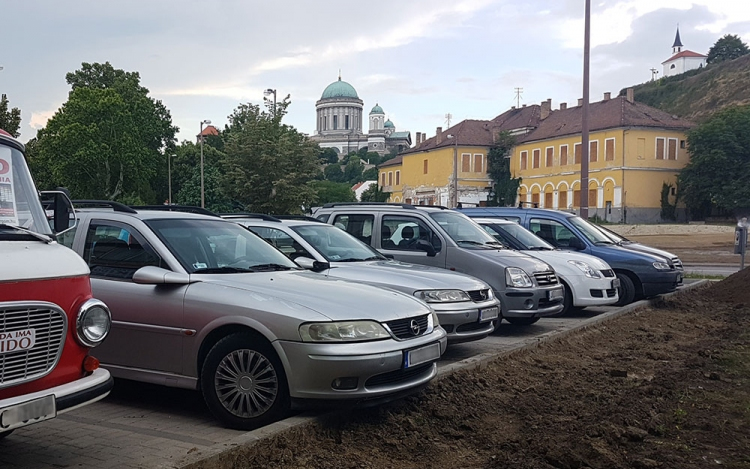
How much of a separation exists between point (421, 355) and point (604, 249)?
954 centimetres

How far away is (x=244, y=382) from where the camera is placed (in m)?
5.59

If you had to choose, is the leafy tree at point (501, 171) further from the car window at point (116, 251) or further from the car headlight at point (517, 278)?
the car window at point (116, 251)

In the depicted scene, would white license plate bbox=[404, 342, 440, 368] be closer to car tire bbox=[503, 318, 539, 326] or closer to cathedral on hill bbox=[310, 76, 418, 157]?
car tire bbox=[503, 318, 539, 326]

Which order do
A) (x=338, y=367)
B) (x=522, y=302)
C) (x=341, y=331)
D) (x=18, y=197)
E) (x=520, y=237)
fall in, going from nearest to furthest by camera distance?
Result: (x=18, y=197) → (x=338, y=367) → (x=341, y=331) → (x=522, y=302) → (x=520, y=237)

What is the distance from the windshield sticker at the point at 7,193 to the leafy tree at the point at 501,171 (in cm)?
7899

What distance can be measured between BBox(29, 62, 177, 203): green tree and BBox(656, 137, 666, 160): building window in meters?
47.6

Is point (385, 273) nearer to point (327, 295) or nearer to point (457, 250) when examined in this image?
point (457, 250)

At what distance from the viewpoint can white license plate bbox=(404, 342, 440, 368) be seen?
570 cm

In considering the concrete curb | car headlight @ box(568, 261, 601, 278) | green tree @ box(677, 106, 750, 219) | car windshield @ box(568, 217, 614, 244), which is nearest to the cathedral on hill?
green tree @ box(677, 106, 750, 219)

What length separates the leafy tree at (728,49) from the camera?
12920 cm

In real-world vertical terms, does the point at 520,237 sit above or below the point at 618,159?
below

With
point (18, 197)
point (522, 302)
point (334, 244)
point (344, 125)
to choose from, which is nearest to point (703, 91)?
point (344, 125)

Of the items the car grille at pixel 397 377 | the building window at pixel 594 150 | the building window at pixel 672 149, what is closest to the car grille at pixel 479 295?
the car grille at pixel 397 377

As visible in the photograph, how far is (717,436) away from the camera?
554 centimetres
